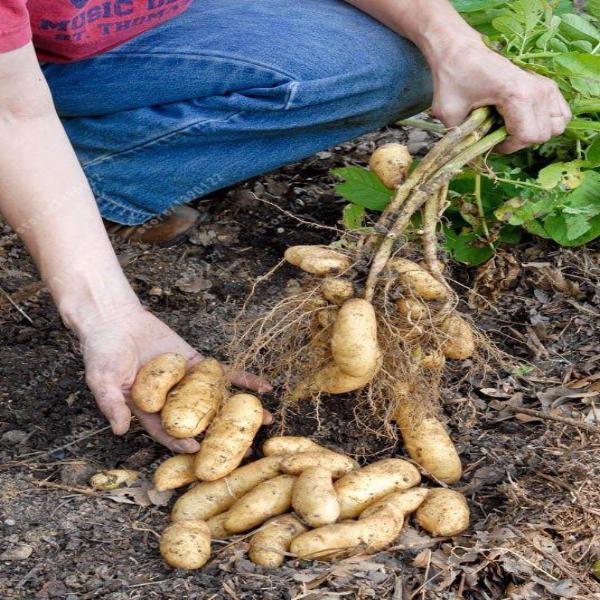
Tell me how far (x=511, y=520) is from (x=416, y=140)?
1.77 m

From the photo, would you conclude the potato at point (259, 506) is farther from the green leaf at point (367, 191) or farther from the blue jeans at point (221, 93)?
the blue jeans at point (221, 93)

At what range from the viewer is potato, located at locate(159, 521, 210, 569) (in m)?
1.62

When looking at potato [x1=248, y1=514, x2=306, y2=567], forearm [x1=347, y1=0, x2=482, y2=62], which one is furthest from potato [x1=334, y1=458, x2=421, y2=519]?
forearm [x1=347, y1=0, x2=482, y2=62]

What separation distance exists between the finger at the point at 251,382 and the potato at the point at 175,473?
0.70ft

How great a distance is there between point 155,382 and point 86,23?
0.94 m

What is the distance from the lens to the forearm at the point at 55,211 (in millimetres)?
1779

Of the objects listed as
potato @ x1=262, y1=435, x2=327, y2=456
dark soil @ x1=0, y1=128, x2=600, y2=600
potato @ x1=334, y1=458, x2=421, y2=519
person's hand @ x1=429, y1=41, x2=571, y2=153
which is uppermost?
person's hand @ x1=429, y1=41, x2=571, y2=153

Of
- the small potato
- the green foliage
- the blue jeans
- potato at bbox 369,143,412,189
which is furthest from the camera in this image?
the blue jeans

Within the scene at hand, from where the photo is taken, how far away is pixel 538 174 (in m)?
2.35

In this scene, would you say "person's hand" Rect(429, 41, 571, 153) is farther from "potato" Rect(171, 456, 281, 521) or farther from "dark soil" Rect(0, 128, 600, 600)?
"potato" Rect(171, 456, 281, 521)

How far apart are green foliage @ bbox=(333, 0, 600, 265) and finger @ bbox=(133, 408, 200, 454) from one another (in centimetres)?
64

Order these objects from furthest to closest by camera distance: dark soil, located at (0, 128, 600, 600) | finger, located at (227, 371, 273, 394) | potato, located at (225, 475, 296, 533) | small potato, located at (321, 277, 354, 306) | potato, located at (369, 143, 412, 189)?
potato, located at (369, 143, 412, 189)
finger, located at (227, 371, 273, 394)
small potato, located at (321, 277, 354, 306)
potato, located at (225, 475, 296, 533)
dark soil, located at (0, 128, 600, 600)

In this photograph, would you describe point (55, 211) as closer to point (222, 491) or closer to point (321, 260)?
point (321, 260)

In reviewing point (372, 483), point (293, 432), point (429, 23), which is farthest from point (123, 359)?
point (429, 23)
